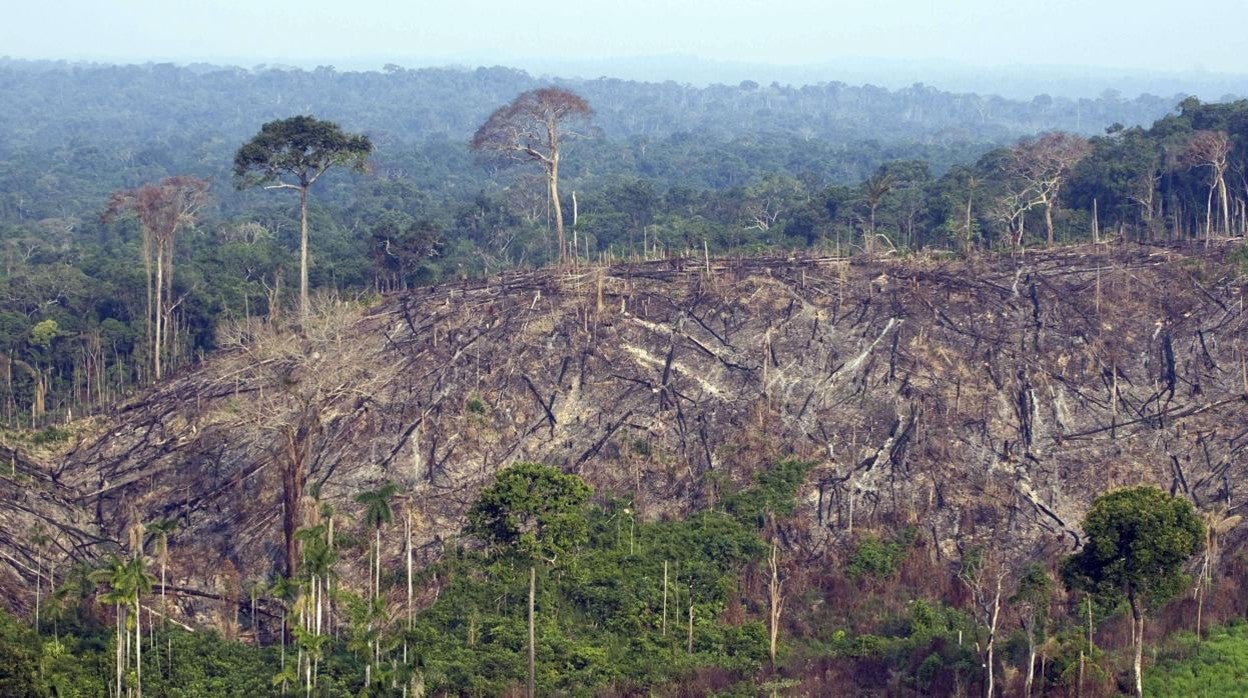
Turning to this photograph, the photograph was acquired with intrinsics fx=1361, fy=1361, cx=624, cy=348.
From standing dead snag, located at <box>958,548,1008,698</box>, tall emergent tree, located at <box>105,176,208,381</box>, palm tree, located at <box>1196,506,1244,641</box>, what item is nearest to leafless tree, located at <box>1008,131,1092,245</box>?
palm tree, located at <box>1196,506,1244,641</box>

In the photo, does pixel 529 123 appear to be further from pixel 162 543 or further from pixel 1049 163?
pixel 162 543

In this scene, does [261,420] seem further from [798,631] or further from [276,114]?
[276,114]

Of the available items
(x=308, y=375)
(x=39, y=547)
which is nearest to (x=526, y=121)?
(x=308, y=375)

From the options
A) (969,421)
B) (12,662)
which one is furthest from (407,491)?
(969,421)

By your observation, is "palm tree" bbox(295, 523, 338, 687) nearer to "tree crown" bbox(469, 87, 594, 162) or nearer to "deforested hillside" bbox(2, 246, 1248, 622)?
"deforested hillside" bbox(2, 246, 1248, 622)

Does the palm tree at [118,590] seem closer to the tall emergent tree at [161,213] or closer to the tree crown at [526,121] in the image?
the tall emergent tree at [161,213]

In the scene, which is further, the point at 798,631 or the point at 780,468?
the point at 780,468

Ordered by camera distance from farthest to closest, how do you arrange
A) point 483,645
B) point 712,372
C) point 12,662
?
point 712,372 < point 483,645 < point 12,662
